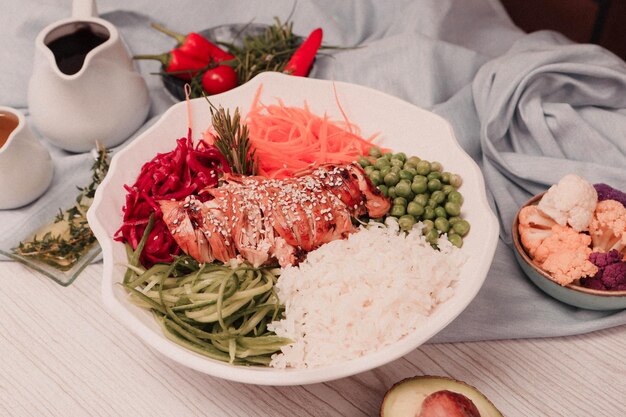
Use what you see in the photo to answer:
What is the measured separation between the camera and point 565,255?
6.21 feet

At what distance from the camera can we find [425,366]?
1.89 metres

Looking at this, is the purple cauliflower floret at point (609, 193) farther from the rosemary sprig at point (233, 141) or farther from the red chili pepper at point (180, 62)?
the red chili pepper at point (180, 62)

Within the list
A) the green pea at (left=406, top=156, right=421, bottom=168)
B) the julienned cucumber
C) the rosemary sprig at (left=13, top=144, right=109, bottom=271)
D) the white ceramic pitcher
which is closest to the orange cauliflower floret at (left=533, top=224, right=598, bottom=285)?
the green pea at (left=406, top=156, right=421, bottom=168)

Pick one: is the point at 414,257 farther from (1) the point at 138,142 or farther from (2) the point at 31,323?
(2) the point at 31,323

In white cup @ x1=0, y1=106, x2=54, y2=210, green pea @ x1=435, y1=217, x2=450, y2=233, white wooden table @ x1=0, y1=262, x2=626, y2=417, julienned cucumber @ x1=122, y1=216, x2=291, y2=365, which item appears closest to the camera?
julienned cucumber @ x1=122, y1=216, x2=291, y2=365

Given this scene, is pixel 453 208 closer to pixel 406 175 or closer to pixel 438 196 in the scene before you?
pixel 438 196

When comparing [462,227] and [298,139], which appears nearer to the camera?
[462,227]

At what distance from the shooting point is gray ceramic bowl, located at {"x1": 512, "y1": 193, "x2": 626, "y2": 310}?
1.88 meters

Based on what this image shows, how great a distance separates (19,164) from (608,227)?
1.99m

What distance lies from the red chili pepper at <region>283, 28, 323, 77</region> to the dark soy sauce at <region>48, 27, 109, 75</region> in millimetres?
756

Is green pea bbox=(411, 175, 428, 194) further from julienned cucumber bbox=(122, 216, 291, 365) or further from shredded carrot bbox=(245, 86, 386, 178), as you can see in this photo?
julienned cucumber bbox=(122, 216, 291, 365)

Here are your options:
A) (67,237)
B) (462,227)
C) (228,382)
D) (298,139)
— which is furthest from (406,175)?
(67,237)

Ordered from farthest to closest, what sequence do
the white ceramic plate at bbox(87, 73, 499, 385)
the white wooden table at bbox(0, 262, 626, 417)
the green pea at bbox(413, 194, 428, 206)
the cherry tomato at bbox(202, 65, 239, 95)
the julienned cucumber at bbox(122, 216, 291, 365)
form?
the cherry tomato at bbox(202, 65, 239, 95) → the green pea at bbox(413, 194, 428, 206) → the white wooden table at bbox(0, 262, 626, 417) → the julienned cucumber at bbox(122, 216, 291, 365) → the white ceramic plate at bbox(87, 73, 499, 385)

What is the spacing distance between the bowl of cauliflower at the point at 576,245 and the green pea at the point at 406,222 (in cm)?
36
